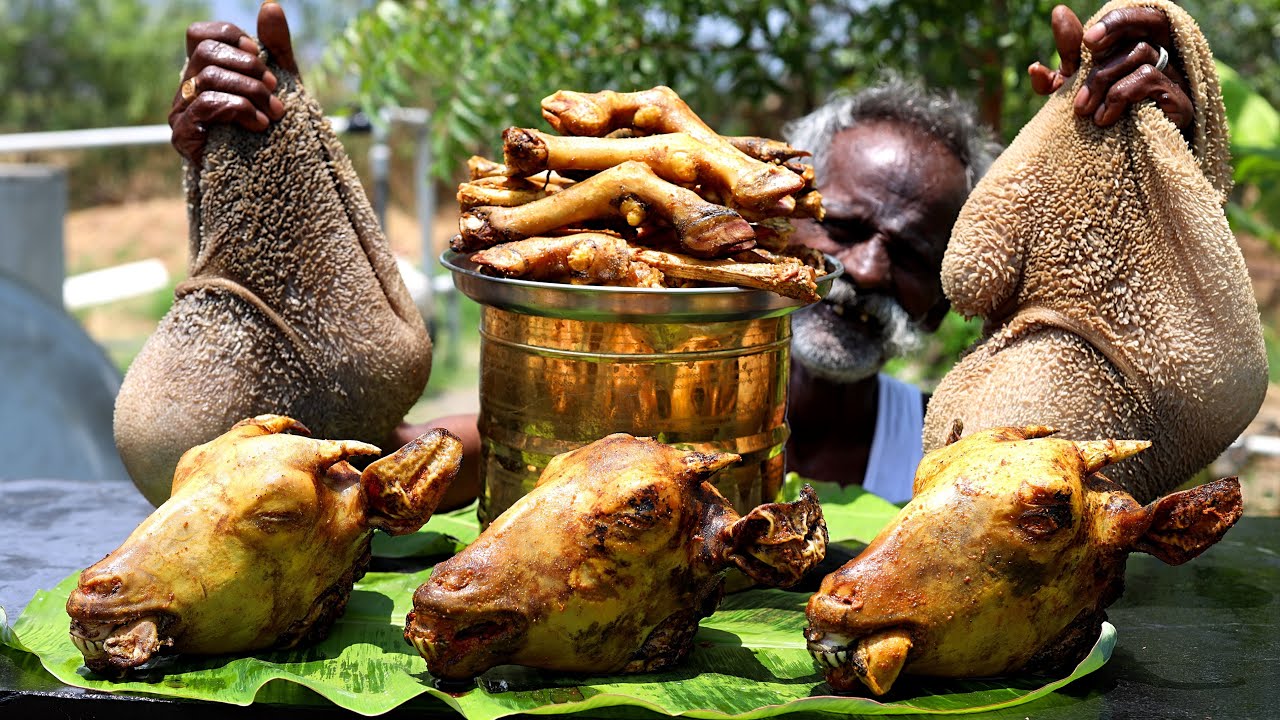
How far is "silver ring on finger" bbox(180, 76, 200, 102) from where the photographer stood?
6.82 ft

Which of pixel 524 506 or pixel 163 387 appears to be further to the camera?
pixel 163 387

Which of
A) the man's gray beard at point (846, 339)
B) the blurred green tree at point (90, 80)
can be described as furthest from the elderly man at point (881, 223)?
the blurred green tree at point (90, 80)

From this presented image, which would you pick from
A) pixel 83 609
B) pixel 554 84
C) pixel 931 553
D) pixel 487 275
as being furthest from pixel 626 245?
pixel 554 84

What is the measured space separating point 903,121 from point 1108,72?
143cm

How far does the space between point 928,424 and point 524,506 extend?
922mm

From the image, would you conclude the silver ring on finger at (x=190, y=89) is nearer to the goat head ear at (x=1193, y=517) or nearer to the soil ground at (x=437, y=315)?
the goat head ear at (x=1193, y=517)

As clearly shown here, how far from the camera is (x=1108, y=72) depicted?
1.94m

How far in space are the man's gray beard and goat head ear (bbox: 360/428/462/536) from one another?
1.83m

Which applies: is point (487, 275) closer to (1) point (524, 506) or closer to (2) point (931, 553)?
(1) point (524, 506)

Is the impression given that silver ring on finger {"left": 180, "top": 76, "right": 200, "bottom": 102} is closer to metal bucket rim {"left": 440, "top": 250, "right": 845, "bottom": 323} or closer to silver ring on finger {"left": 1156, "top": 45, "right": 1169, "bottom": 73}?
metal bucket rim {"left": 440, "top": 250, "right": 845, "bottom": 323}

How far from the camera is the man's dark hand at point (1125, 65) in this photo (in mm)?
1917

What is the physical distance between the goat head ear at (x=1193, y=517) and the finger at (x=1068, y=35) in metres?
0.84

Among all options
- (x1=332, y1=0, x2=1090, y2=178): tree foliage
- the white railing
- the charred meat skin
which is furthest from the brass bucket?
(x1=332, y1=0, x2=1090, y2=178): tree foliage

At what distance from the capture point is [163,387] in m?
2.12
